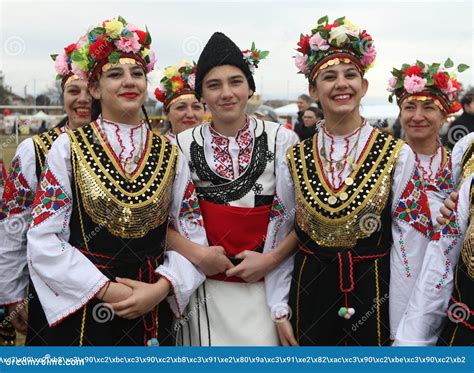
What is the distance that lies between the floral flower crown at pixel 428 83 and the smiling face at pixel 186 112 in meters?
1.48

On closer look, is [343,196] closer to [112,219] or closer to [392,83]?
[112,219]

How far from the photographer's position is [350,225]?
2.65 meters

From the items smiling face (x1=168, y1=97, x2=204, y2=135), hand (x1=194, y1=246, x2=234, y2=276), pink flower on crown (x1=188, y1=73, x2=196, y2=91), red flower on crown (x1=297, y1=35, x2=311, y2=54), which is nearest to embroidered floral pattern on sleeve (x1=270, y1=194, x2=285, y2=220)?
hand (x1=194, y1=246, x2=234, y2=276)

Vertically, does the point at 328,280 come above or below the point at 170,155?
below

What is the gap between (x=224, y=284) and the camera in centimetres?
293

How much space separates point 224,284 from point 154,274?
15.4 inches

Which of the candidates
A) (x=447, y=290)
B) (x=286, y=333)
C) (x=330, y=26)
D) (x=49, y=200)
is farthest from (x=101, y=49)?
(x=447, y=290)

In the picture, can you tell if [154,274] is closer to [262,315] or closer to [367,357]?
[262,315]

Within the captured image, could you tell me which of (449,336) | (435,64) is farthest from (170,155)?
(435,64)

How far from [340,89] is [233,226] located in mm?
862

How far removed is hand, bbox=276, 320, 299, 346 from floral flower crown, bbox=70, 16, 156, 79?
1.46 metres

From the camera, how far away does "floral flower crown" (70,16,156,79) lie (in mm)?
2770

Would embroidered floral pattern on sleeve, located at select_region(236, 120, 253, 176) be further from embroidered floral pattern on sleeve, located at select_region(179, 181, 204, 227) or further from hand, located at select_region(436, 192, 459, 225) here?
hand, located at select_region(436, 192, 459, 225)

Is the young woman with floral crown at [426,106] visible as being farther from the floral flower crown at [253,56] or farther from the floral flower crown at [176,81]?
the floral flower crown at [176,81]
